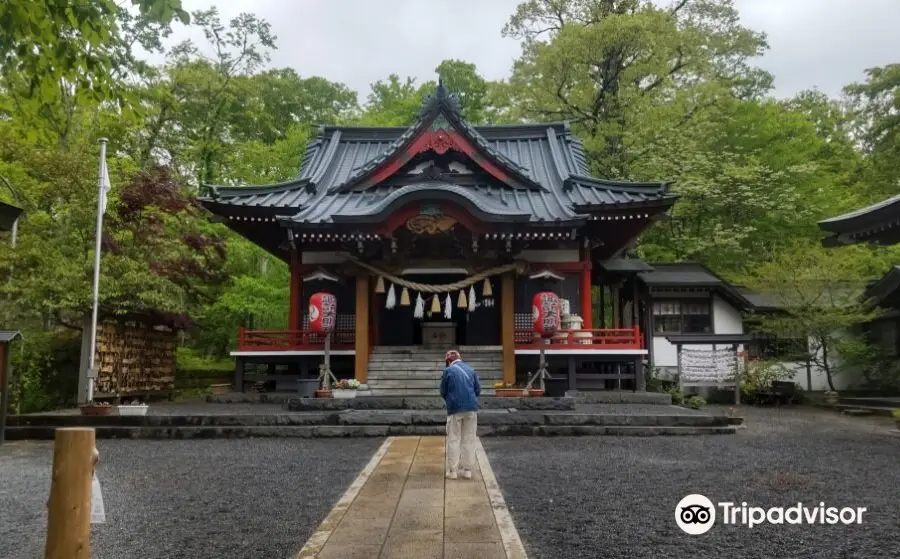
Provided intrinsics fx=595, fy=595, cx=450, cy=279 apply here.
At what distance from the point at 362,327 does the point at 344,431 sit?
161 inches

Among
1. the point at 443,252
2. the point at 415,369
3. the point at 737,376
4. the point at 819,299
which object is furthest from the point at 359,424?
the point at 819,299

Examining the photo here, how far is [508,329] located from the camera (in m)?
13.9

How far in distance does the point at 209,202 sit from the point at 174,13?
10761 mm

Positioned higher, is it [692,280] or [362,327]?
[692,280]

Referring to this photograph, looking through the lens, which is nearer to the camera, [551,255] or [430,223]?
[430,223]

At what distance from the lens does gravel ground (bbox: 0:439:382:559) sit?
4.47m

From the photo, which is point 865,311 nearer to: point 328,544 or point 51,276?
point 328,544

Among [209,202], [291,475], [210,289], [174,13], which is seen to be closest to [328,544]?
[291,475]

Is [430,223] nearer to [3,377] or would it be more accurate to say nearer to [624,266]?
[624,266]

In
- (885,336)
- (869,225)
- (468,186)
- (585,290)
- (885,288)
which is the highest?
(468,186)

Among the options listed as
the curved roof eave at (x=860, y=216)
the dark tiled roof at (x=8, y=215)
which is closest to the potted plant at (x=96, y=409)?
the dark tiled roof at (x=8, y=215)

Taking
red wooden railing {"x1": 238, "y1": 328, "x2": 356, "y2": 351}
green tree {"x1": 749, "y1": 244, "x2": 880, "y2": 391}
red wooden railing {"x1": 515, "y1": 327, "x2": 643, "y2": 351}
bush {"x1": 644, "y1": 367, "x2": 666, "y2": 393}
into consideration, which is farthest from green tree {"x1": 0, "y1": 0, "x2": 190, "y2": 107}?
green tree {"x1": 749, "y1": 244, "x2": 880, "y2": 391}

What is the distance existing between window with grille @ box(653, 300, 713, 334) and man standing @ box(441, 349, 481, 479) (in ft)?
47.8

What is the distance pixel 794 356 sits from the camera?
693 inches
